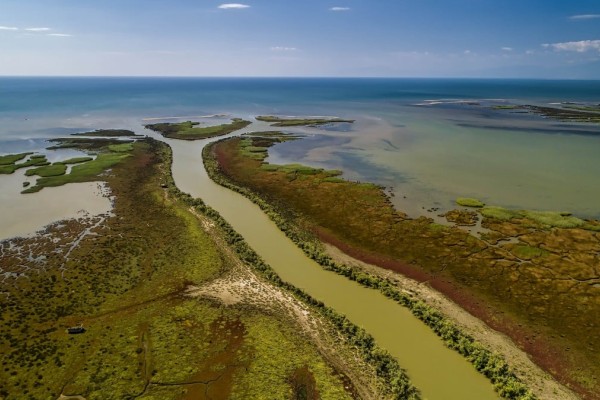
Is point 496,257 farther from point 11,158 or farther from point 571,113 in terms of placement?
point 571,113

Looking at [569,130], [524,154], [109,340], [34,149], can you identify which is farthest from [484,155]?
[34,149]

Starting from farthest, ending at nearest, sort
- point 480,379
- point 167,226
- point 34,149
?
point 34,149 → point 167,226 → point 480,379

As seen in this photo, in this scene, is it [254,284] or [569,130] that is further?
[569,130]

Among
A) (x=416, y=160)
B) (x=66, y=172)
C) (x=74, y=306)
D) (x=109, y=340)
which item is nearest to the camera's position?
(x=109, y=340)

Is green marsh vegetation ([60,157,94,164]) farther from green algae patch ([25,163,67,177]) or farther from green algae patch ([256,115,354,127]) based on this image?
green algae patch ([256,115,354,127])

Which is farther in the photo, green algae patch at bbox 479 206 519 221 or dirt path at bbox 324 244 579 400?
green algae patch at bbox 479 206 519 221

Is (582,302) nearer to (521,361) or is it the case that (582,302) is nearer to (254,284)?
(521,361)

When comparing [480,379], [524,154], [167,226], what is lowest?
[480,379]

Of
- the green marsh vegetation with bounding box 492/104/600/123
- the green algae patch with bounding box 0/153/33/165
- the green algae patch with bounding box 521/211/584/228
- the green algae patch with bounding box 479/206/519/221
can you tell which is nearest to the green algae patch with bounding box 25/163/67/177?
the green algae patch with bounding box 0/153/33/165
